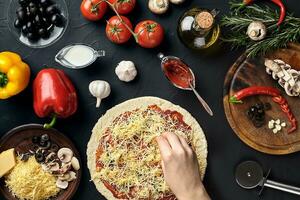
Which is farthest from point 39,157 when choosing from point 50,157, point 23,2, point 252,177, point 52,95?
point 252,177

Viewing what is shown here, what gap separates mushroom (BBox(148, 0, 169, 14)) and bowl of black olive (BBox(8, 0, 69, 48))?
57 cm

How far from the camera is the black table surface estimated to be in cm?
383

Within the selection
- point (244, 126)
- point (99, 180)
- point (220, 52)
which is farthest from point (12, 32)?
point (244, 126)

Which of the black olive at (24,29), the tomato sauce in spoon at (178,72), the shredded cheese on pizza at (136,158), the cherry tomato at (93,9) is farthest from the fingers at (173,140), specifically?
the black olive at (24,29)

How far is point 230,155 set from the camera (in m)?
3.83

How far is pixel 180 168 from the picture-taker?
3.57 meters

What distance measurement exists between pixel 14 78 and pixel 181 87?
41.6 inches

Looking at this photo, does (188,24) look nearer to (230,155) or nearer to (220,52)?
(220,52)

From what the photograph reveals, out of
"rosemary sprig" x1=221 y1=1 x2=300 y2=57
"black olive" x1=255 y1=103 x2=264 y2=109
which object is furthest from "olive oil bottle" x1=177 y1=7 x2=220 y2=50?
"black olive" x1=255 y1=103 x2=264 y2=109

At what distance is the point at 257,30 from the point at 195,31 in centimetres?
39

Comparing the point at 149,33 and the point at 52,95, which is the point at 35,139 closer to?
the point at 52,95

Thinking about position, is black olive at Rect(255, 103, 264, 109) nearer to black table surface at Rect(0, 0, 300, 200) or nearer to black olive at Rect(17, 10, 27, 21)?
black table surface at Rect(0, 0, 300, 200)

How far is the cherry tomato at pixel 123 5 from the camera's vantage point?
3721 millimetres

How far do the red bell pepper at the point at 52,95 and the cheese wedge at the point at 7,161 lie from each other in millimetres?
302
